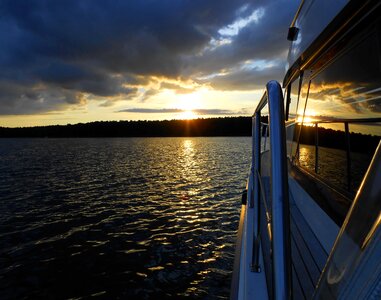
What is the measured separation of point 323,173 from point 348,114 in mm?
896

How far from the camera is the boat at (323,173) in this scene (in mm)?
933

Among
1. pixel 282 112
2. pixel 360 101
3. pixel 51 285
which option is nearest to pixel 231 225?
pixel 51 285

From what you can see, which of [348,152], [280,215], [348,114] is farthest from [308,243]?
[280,215]

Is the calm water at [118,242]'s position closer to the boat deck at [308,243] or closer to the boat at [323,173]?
the boat deck at [308,243]

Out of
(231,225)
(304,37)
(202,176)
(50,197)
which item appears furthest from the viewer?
(202,176)

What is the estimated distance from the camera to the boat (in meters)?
0.93

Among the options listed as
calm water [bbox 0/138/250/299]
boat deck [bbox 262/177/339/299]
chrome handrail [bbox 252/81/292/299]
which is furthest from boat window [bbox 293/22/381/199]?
calm water [bbox 0/138/250/299]

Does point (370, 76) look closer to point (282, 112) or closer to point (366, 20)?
point (366, 20)

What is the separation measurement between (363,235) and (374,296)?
158 millimetres

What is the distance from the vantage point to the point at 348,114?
2.97m

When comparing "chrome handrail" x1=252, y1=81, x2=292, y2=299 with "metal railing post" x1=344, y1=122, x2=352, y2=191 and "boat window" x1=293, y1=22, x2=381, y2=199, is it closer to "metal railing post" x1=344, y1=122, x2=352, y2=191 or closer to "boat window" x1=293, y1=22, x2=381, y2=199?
"boat window" x1=293, y1=22, x2=381, y2=199

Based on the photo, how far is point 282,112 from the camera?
1.42m

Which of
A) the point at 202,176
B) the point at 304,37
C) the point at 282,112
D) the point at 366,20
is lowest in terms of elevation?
the point at 202,176

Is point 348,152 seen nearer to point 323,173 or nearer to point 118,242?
point 323,173
